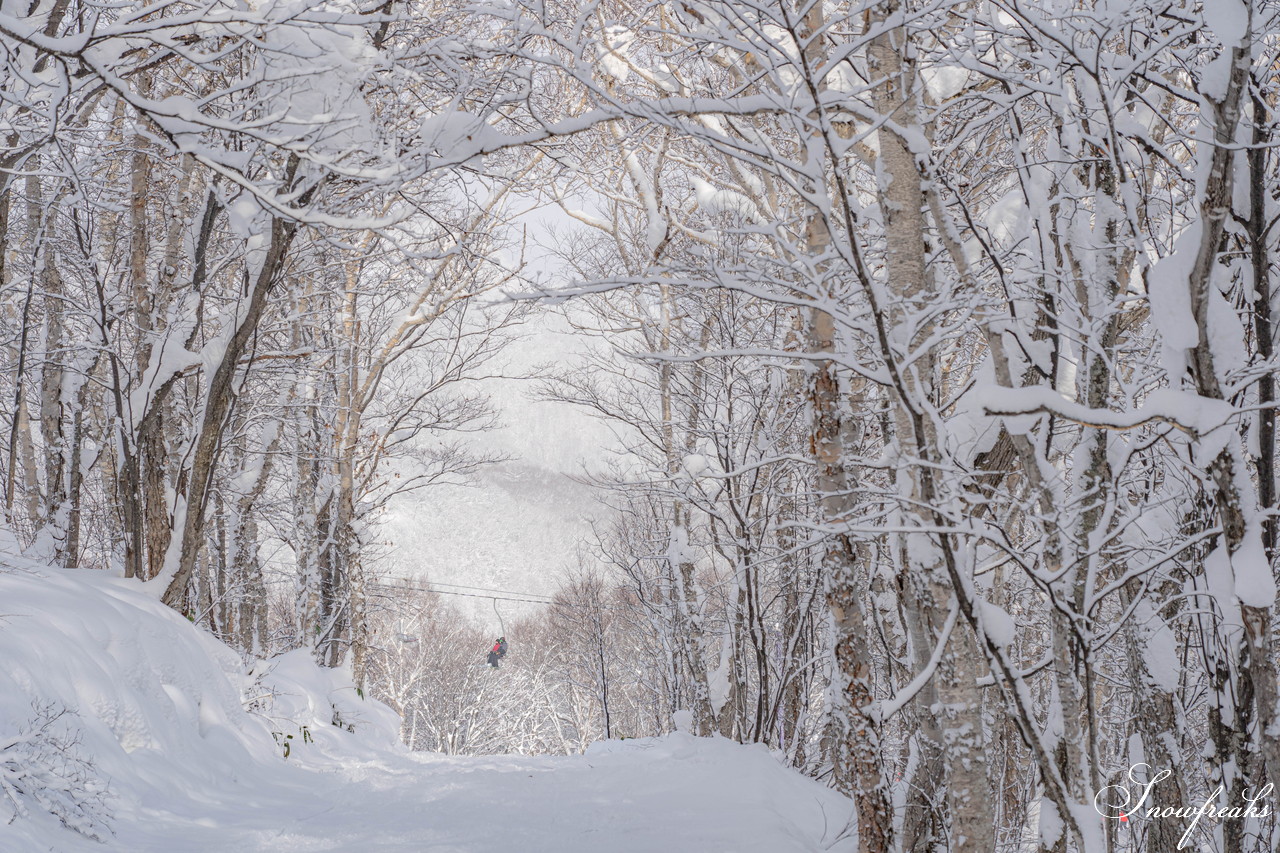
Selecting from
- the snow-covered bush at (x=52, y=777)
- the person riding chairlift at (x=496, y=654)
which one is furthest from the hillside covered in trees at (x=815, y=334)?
the person riding chairlift at (x=496, y=654)

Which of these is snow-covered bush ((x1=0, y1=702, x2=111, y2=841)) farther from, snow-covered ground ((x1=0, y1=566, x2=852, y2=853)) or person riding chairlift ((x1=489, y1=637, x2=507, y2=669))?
person riding chairlift ((x1=489, y1=637, x2=507, y2=669))

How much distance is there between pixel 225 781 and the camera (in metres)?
4.62

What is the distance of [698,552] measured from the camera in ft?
36.6

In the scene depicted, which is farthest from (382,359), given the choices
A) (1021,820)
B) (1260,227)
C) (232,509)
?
(1260,227)

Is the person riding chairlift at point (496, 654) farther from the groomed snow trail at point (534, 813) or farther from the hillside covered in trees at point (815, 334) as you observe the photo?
the groomed snow trail at point (534, 813)

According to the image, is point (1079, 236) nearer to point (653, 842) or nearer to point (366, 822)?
point (653, 842)

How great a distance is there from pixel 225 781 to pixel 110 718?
960 mm

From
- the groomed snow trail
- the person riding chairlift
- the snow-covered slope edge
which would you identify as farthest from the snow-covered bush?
the person riding chairlift

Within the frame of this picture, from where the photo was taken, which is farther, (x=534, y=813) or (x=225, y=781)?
(x=225, y=781)

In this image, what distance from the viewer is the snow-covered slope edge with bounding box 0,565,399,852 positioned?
116 inches

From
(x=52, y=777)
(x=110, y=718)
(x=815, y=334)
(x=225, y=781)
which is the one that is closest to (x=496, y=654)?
(x=225, y=781)

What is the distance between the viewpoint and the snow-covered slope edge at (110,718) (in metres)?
2.95

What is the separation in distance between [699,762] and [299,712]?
11.7 ft

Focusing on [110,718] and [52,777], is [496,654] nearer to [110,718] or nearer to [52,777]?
[110,718]
